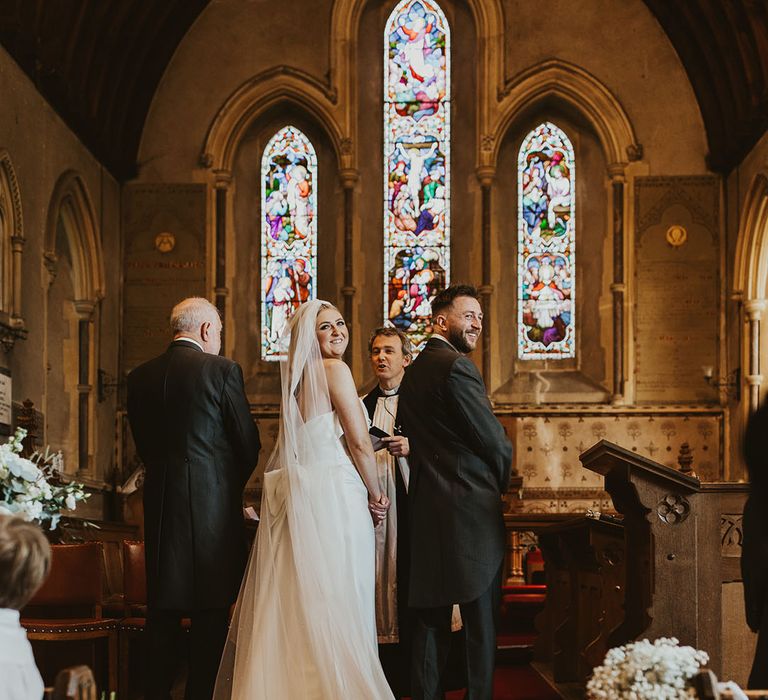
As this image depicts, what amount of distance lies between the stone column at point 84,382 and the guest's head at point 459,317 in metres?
8.31

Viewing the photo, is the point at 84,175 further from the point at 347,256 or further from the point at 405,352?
the point at 405,352

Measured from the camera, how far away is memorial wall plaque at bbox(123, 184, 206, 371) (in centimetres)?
1344

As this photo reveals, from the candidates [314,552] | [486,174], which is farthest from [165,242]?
[314,552]

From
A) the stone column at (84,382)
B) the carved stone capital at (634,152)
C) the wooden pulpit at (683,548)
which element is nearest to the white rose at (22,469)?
the wooden pulpit at (683,548)

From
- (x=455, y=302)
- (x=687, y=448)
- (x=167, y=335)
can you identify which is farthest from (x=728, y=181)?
(x=455, y=302)

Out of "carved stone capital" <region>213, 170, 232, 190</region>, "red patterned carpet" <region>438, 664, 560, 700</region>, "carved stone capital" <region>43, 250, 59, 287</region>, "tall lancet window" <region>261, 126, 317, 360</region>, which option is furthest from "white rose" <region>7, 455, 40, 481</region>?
"carved stone capital" <region>213, 170, 232, 190</region>

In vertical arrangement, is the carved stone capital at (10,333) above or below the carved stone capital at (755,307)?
below

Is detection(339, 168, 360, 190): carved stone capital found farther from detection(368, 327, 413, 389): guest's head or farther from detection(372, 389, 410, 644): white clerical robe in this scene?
detection(372, 389, 410, 644): white clerical robe

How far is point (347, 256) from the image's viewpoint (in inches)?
530

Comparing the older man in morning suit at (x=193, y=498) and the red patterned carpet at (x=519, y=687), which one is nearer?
the older man in morning suit at (x=193, y=498)

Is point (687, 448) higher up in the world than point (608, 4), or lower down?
lower down

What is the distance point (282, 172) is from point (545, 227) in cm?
306

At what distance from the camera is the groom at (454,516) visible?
15.0 ft

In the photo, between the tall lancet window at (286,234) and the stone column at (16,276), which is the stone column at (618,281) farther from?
the stone column at (16,276)
